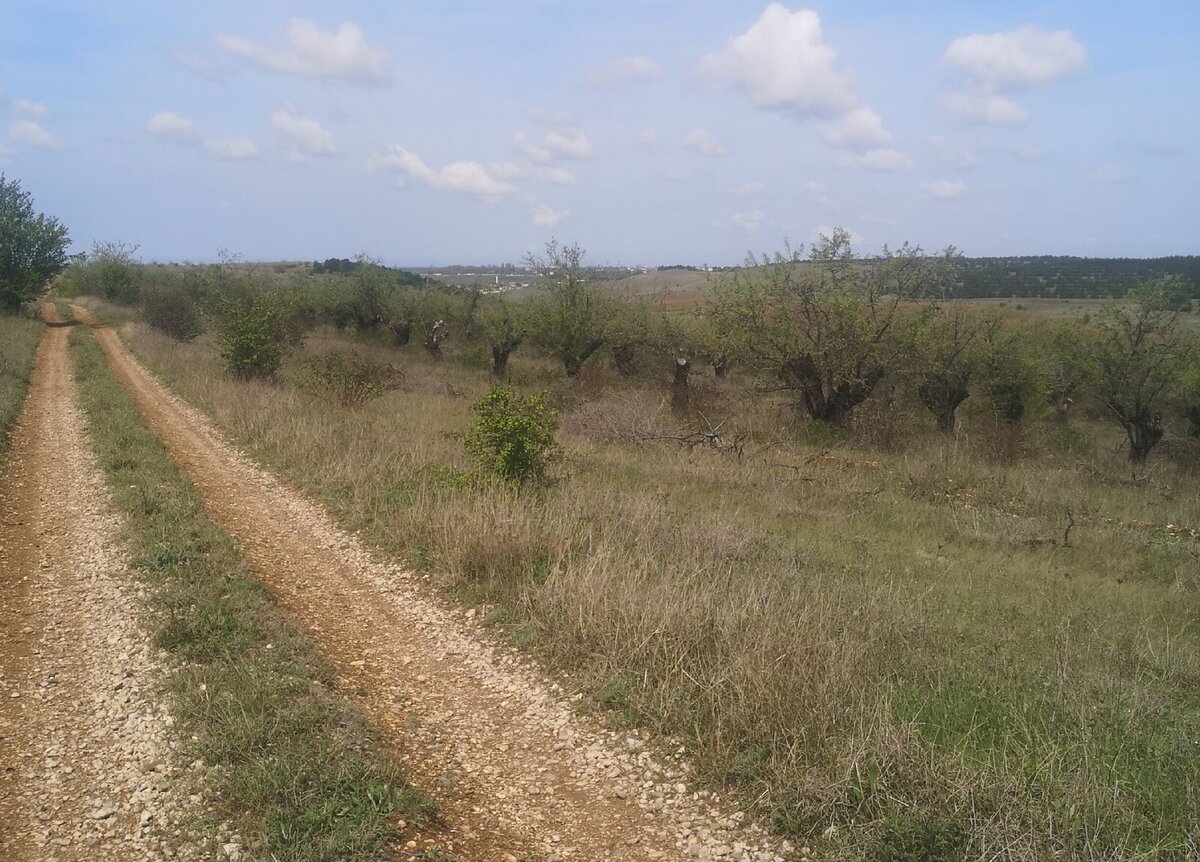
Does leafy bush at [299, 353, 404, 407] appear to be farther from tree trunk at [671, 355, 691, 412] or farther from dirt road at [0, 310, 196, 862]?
tree trunk at [671, 355, 691, 412]

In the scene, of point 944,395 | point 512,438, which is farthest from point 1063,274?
point 512,438

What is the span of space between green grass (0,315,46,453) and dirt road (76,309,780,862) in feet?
24.4

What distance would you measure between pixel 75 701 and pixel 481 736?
2.35 metres

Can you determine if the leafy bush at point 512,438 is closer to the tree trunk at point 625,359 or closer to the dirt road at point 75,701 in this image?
the dirt road at point 75,701

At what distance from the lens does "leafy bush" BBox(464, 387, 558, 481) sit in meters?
8.49

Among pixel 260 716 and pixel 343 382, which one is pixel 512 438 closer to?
pixel 260 716

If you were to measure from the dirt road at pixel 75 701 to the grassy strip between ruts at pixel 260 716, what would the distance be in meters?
0.20

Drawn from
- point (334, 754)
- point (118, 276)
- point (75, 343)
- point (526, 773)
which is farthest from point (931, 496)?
point (118, 276)

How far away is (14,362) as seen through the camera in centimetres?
1858

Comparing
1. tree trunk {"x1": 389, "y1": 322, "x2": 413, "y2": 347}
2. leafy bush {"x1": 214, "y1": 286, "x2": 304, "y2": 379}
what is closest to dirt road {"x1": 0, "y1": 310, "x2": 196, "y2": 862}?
leafy bush {"x1": 214, "y1": 286, "x2": 304, "y2": 379}

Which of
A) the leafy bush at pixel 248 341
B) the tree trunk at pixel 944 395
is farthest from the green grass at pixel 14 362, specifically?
the tree trunk at pixel 944 395

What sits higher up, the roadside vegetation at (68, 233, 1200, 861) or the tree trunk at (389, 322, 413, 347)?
the tree trunk at (389, 322, 413, 347)

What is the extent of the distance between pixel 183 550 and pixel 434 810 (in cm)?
403

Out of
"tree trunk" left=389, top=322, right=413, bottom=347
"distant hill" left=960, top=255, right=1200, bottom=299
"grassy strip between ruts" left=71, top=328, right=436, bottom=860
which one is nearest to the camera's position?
"grassy strip between ruts" left=71, top=328, right=436, bottom=860
